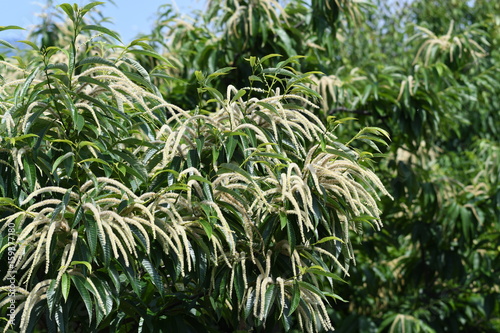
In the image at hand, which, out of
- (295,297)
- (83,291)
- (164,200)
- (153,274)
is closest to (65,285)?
(83,291)

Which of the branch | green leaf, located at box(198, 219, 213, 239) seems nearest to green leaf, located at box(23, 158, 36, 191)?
green leaf, located at box(198, 219, 213, 239)

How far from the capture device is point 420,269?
5.20m

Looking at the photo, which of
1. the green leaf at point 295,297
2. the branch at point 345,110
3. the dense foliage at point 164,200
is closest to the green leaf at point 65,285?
the dense foliage at point 164,200

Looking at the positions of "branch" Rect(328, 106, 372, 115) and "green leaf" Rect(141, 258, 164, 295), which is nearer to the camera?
"green leaf" Rect(141, 258, 164, 295)

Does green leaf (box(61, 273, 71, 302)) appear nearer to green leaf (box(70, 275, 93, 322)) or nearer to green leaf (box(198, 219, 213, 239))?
green leaf (box(70, 275, 93, 322))

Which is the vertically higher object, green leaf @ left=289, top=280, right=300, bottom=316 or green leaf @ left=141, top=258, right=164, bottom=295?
green leaf @ left=141, top=258, right=164, bottom=295

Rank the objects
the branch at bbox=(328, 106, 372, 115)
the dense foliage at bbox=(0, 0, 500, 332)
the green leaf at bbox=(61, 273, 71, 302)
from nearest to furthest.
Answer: the green leaf at bbox=(61, 273, 71, 302), the dense foliage at bbox=(0, 0, 500, 332), the branch at bbox=(328, 106, 372, 115)

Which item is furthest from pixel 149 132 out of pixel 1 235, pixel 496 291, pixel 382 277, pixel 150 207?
pixel 496 291

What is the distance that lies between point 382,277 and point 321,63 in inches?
61.3

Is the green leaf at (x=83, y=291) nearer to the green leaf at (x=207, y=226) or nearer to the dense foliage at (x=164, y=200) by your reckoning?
the dense foliage at (x=164, y=200)

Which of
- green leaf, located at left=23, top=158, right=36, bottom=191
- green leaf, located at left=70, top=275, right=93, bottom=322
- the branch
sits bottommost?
green leaf, located at left=70, top=275, right=93, bottom=322

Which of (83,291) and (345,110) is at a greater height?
(345,110)

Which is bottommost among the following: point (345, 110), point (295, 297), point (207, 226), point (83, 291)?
point (295, 297)

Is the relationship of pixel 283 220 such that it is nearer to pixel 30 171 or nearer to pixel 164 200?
pixel 164 200
